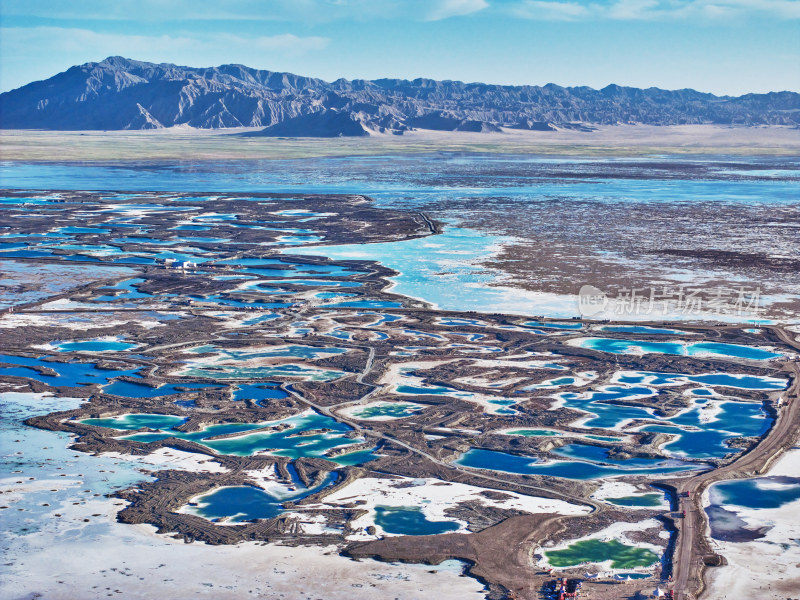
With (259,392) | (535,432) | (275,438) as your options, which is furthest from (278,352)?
(535,432)

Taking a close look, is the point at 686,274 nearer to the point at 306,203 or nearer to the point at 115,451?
the point at 115,451

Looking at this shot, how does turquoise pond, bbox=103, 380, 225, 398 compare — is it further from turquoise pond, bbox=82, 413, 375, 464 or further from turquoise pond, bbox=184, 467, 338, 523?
turquoise pond, bbox=184, 467, 338, 523

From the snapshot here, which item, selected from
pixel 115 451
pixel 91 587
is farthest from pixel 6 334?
pixel 91 587

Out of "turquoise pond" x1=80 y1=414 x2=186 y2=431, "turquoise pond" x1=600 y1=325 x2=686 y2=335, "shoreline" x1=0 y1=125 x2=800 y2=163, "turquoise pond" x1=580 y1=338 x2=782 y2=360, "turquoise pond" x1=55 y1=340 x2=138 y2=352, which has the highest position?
"shoreline" x1=0 y1=125 x2=800 y2=163

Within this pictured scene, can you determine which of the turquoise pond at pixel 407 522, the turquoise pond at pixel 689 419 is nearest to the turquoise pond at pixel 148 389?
the turquoise pond at pixel 407 522

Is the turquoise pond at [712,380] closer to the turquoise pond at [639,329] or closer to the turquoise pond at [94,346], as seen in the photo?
the turquoise pond at [639,329]

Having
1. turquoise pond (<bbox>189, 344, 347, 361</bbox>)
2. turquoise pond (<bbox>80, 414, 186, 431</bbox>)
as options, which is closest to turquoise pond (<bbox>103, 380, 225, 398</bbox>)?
turquoise pond (<bbox>80, 414, 186, 431</bbox>)
